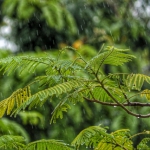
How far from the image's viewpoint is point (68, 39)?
18.4ft

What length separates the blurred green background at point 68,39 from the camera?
157 inches

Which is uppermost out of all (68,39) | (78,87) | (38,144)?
(68,39)

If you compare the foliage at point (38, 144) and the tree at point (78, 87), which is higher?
the tree at point (78, 87)

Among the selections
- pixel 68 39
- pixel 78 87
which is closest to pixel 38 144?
pixel 78 87

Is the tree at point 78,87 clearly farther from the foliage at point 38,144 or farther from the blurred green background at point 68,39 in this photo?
the blurred green background at point 68,39

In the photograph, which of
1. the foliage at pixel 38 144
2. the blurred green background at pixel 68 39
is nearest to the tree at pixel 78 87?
the foliage at pixel 38 144

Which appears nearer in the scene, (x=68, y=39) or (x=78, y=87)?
(x=78, y=87)

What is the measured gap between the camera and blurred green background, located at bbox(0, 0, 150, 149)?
4.00 m

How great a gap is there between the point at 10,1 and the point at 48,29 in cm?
76

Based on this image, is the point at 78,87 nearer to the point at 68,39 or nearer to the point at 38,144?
the point at 38,144

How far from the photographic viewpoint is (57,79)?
4.37 ft

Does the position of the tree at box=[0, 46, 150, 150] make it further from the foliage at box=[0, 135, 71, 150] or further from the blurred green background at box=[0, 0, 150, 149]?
the blurred green background at box=[0, 0, 150, 149]

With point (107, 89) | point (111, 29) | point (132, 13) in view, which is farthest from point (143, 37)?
point (107, 89)

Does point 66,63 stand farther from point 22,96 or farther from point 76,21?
point 76,21
